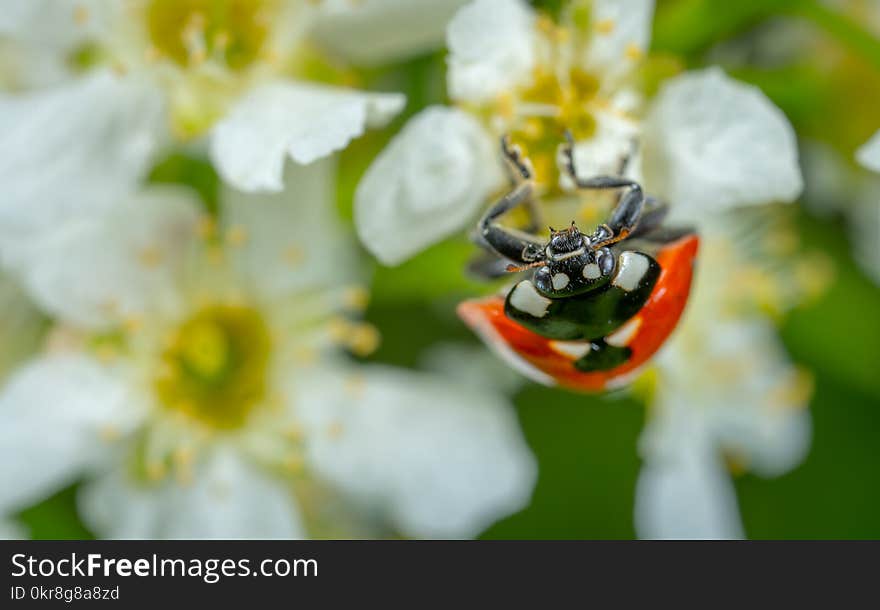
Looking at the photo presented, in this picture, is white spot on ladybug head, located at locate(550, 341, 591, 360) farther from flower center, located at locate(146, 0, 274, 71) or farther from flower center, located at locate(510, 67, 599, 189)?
flower center, located at locate(146, 0, 274, 71)

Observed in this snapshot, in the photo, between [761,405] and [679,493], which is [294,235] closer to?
[679,493]

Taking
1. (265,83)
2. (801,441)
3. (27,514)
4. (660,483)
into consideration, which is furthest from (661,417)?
(27,514)

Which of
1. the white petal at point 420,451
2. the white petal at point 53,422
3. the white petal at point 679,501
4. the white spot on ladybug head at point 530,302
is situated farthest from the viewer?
the white petal at point 679,501

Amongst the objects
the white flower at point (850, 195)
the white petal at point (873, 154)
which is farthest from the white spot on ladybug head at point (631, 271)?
the white flower at point (850, 195)

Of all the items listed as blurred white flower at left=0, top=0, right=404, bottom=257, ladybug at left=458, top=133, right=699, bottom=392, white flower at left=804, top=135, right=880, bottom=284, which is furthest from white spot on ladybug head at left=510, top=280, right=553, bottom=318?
white flower at left=804, top=135, right=880, bottom=284

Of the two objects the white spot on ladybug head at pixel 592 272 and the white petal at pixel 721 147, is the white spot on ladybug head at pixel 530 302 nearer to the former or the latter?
the white spot on ladybug head at pixel 592 272

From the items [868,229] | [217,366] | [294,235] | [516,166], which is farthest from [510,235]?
[868,229]

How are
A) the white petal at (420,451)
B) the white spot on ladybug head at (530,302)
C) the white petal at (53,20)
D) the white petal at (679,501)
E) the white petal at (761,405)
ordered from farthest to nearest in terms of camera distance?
the white petal at (761,405) → the white petal at (679,501) → the white petal at (420,451) → the white petal at (53,20) → the white spot on ladybug head at (530,302)
